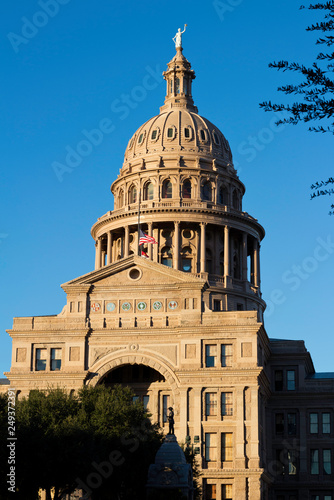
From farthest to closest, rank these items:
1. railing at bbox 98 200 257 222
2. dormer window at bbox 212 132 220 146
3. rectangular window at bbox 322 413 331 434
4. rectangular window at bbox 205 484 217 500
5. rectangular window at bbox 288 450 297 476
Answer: dormer window at bbox 212 132 220 146
railing at bbox 98 200 257 222
rectangular window at bbox 322 413 331 434
rectangular window at bbox 288 450 297 476
rectangular window at bbox 205 484 217 500

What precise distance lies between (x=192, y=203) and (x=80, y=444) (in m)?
48.6

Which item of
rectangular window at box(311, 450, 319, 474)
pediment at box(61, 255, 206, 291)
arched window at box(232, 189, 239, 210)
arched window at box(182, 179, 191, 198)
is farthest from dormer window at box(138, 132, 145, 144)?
rectangular window at box(311, 450, 319, 474)

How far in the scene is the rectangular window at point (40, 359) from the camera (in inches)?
3273

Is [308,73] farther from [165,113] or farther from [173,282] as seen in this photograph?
[165,113]

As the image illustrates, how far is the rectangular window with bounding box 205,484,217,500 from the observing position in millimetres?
76375

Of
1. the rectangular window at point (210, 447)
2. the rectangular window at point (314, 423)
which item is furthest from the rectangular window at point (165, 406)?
the rectangular window at point (314, 423)

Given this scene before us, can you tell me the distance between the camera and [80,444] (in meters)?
61.3

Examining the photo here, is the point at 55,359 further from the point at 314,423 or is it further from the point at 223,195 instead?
the point at 223,195

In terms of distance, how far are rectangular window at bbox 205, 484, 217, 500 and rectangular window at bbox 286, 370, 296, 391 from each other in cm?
2022

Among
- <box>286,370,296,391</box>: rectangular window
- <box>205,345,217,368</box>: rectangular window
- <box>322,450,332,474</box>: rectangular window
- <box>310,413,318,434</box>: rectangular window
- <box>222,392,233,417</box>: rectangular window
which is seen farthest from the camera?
<box>286,370,296,391</box>: rectangular window

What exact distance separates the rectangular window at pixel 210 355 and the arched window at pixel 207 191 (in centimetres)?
3149

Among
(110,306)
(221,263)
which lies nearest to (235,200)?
(221,263)

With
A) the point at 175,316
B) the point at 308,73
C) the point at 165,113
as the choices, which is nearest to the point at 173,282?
the point at 175,316

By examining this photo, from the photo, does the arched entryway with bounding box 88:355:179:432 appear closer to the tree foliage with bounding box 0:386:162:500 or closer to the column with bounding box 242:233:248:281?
the tree foliage with bounding box 0:386:162:500
